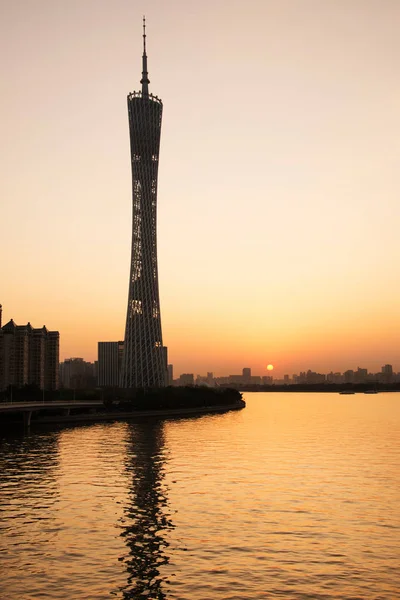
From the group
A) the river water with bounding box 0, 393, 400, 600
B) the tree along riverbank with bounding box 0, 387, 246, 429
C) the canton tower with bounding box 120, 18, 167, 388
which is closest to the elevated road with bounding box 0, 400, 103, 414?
the tree along riverbank with bounding box 0, 387, 246, 429

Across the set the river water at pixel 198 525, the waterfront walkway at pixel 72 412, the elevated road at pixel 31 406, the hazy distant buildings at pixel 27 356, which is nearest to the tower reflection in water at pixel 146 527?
the river water at pixel 198 525

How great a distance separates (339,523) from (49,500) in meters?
15.2

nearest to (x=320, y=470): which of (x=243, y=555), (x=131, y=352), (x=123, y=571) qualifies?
(x=243, y=555)

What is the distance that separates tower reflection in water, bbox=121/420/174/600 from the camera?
21828 millimetres

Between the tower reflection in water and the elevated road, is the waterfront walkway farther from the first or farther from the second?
the tower reflection in water

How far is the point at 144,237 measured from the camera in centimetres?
12862

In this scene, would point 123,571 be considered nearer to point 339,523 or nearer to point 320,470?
point 339,523

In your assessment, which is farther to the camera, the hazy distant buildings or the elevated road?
the hazy distant buildings

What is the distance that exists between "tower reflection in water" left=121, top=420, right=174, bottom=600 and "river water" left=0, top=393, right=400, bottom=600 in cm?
7

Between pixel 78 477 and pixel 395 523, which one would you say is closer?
pixel 395 523

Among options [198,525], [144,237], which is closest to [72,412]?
[144,237]

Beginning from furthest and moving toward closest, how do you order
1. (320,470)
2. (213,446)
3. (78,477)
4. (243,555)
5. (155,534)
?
1. (213,446)
2. (320,470)
3. (78,477)
4. (155,534)
5. (243,555)

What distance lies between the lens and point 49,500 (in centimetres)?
3606

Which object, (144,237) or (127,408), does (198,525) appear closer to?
(127,408)
